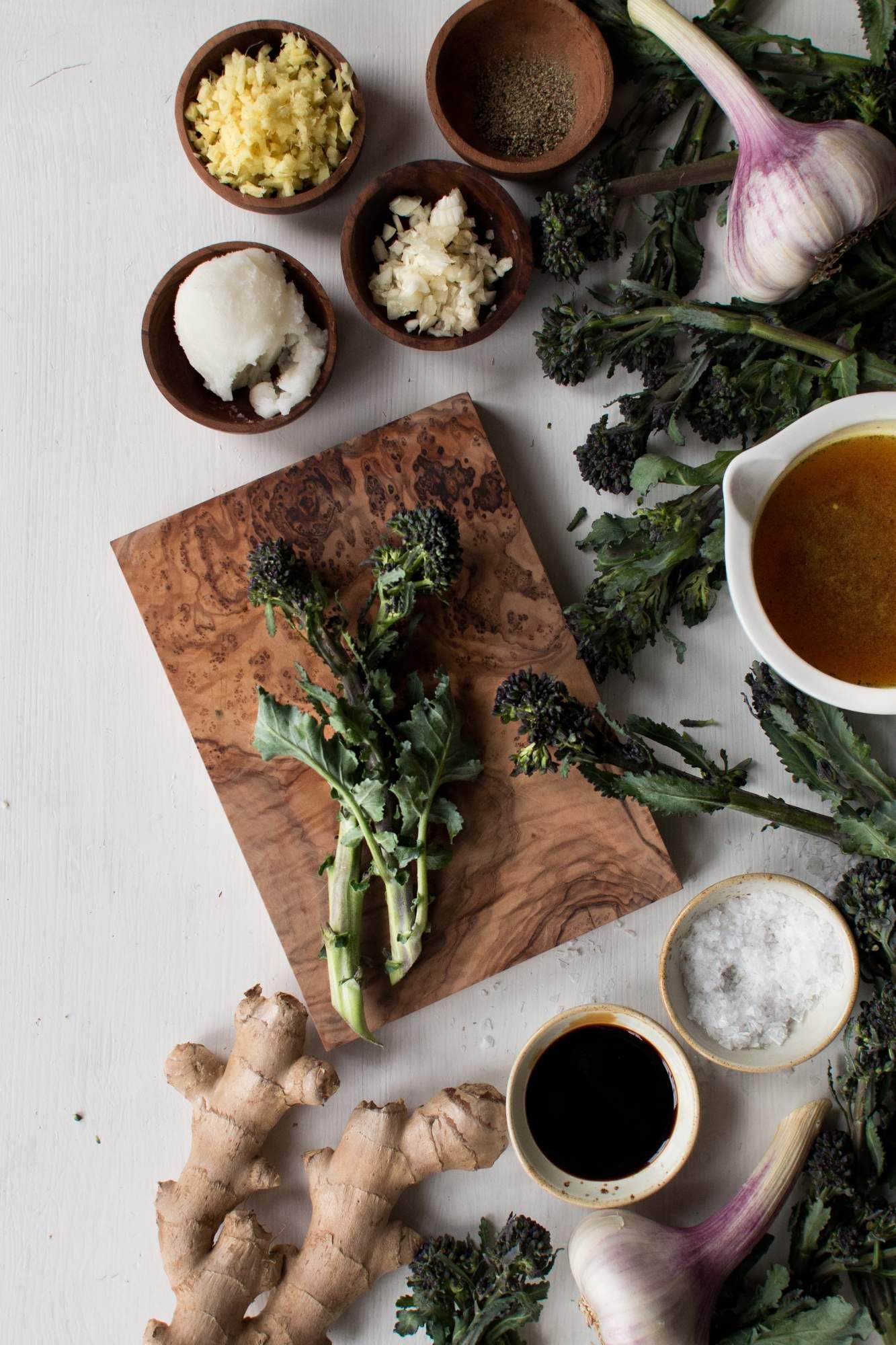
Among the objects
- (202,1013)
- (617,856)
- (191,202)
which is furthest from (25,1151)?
(191,202)

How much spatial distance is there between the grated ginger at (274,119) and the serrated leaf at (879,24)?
0.65 metres

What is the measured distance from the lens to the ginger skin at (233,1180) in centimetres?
133

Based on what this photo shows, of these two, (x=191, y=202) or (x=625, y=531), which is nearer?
(x=625, y=531)

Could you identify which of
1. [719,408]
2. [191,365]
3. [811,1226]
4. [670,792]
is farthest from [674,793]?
[191,365]

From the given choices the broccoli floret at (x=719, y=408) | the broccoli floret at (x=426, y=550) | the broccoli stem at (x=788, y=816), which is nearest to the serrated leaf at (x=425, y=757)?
the broccoli floret at (x=426, y=550)

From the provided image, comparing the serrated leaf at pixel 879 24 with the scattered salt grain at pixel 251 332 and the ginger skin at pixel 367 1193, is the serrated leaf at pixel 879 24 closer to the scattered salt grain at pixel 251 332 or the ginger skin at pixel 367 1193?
the scattered salt grain at pixel 251 332

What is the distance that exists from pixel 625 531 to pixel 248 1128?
3.07 feet

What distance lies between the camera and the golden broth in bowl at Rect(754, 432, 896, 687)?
1192 mm

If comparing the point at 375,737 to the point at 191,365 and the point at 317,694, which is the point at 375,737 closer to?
the point at 317,694

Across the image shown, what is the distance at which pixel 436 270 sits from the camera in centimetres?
132

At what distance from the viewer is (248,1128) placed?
1354 mm

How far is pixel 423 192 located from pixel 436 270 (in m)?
0.14

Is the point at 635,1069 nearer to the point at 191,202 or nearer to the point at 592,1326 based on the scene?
the point at 592,1326

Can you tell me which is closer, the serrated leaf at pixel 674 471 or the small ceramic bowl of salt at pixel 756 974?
the serrated leaf at pixel 674 471
